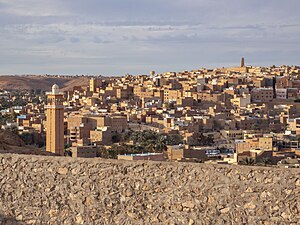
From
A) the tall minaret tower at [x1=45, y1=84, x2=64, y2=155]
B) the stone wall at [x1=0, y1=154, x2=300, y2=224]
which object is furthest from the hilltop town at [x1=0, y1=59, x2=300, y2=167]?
the stone wall at [x1=0, y1=154, x2=300, y2=224]

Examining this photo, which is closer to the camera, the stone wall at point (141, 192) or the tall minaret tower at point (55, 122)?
the stone wall at point (141, 192)

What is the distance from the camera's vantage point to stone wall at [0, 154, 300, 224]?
17.1ft

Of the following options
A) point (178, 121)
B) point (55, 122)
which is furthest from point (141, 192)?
point (178, 121)

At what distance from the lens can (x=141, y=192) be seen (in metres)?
5.62

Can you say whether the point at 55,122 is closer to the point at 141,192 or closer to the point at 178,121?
the point at 178,121

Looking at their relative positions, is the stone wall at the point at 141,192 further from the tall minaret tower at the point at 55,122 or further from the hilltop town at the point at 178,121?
the tall minaret tower at the point at 55,122

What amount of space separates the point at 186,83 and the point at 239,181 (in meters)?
71.9

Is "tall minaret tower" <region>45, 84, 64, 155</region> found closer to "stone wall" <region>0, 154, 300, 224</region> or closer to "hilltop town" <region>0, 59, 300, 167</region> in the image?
"hilltop town" <region>0, 59, 300, 167</region>

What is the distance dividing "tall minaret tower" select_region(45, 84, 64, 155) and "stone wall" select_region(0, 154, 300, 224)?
83.9 ft

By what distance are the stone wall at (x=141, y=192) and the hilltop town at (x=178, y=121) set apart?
572 inches

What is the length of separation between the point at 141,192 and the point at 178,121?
144 feet

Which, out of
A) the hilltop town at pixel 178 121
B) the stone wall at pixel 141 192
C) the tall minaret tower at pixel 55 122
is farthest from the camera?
the hilltop town at pixel 178 121

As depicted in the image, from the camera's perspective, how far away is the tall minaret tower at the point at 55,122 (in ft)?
106

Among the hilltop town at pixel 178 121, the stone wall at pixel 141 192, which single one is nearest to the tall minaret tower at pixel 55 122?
the hilltop town at pixel 178 121
